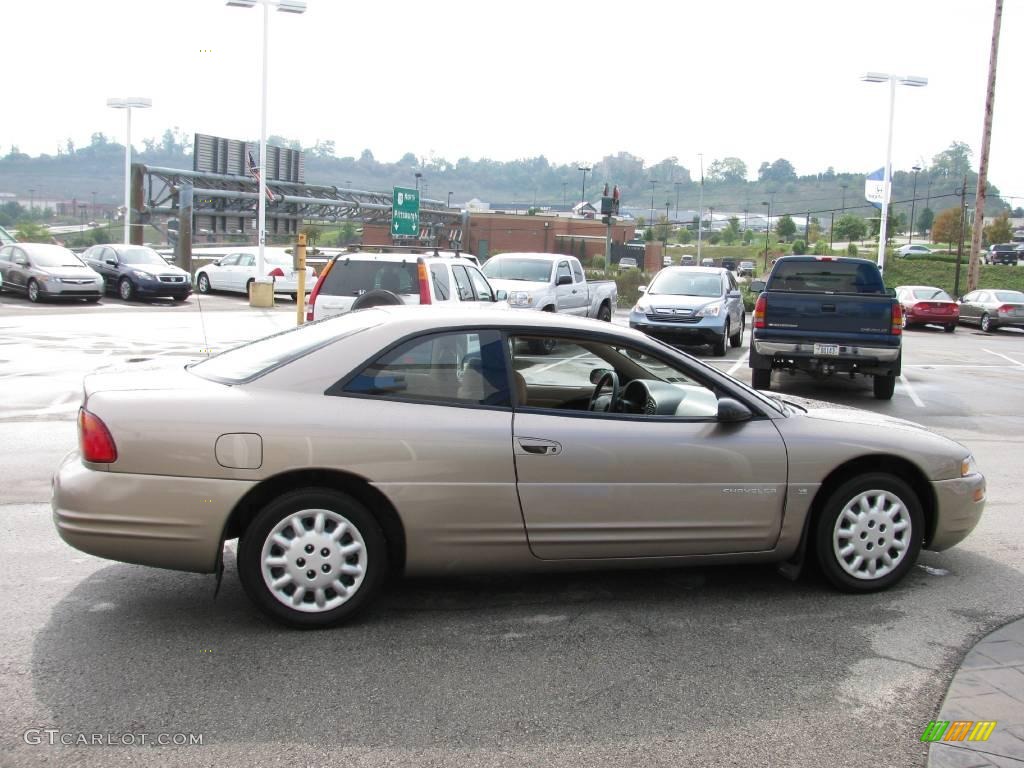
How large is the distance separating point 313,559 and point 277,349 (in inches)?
44.8

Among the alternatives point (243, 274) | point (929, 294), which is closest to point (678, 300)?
point (929, 294)

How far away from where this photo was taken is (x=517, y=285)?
2059 centimetres

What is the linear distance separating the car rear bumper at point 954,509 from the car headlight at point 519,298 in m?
14.2

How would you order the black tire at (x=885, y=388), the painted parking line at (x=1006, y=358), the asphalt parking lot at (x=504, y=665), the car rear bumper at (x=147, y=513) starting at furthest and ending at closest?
the painted parking line at (x=1006, y=358)
the black tire at (x=885, y=388)
the car rear bumper at (x=147, y=513)
the asphalt parking lot at (x=504, y=665)

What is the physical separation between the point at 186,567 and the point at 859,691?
2936 millimetres

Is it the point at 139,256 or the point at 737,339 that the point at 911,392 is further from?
the point at 139,256

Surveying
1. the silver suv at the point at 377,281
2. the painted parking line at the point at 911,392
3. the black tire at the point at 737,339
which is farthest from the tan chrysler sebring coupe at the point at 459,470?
the black tire at the point at 737,339

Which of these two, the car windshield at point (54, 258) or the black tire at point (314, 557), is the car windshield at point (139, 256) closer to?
the car windshield at point (54, 258)

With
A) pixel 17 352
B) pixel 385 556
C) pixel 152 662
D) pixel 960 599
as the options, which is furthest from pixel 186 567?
pixel 17 352

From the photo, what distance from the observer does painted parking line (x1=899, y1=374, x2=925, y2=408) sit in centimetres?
1390

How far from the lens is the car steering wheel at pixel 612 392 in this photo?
18.5 feet

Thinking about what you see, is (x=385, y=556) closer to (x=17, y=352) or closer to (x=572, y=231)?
(x=17, y=352)

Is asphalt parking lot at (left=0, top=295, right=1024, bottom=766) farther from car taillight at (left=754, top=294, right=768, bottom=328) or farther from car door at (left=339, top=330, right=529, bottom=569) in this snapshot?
car taillight at (left=754, top=294, right=768, bottom=328)

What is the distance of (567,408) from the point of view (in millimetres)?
5398
